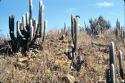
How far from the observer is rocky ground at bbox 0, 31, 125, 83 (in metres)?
12.8

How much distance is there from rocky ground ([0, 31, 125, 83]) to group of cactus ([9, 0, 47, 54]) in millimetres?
410

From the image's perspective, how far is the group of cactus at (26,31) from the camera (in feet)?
50.0

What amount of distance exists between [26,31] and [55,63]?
183 centimetres

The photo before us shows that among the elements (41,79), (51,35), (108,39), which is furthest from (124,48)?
(41,79)

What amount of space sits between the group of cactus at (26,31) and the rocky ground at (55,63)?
16.2 inches

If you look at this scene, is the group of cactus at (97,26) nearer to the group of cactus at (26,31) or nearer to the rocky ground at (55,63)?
the rocky ground at (55,63)

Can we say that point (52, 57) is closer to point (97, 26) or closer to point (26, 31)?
point (26, 31)

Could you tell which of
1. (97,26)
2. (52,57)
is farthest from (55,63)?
(97,26)

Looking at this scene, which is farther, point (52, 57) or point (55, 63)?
point (52, 57)

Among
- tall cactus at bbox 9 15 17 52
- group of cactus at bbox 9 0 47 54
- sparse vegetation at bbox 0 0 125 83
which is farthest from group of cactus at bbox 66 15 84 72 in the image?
tall cactus at bbox 9 15 17 52

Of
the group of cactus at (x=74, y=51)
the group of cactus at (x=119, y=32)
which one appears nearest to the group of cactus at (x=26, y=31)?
the group of cactus at (x=74, y=51)

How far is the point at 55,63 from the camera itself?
1456 centimetres

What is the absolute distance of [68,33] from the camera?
1895 cm

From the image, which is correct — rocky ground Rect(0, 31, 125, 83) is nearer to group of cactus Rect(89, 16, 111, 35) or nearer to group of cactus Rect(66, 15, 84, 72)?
group of cactus Rect(66, 15, 84, 72)
